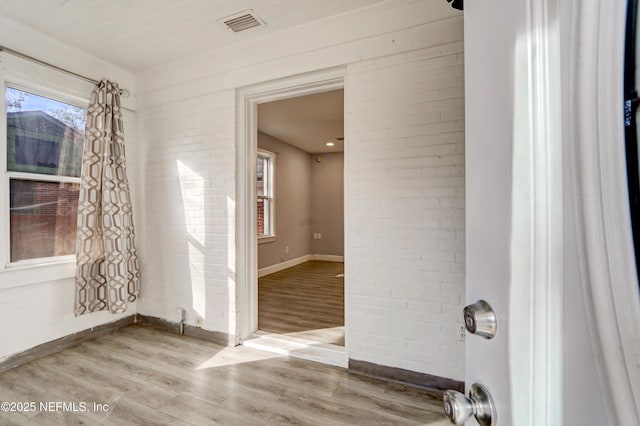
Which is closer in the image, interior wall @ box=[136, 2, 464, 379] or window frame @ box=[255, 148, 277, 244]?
interior wall @ box=[136, 2, 464, 379]

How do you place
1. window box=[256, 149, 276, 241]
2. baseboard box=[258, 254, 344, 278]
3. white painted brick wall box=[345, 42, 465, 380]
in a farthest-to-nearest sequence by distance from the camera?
window box=[256, 149, 276, 241] < baseboard box=[258, 254, 344, 278] < white painted brick wall box=[345, 42, 465, 380]

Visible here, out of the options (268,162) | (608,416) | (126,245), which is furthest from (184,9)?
(268,162)

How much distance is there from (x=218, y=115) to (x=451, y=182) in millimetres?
2006

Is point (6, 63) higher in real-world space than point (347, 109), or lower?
higher

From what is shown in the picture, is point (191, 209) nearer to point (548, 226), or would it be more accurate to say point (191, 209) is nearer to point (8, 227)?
point (8, 227)

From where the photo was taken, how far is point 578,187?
0.36 m

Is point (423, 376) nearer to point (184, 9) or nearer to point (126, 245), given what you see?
point (126, 245)

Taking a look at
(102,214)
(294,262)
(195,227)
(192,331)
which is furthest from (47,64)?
(294,262)

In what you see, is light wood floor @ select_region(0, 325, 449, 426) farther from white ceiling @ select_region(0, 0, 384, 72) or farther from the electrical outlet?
white ceiling @ select_region(0, 0, 384, 72)

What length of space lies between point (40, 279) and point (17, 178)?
805mm

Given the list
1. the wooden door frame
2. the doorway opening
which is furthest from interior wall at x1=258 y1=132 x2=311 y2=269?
the wooden door frame

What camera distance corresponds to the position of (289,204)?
6.10 metres

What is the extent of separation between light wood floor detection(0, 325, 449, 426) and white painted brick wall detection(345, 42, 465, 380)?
282mm

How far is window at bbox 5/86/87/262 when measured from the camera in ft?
7.31
